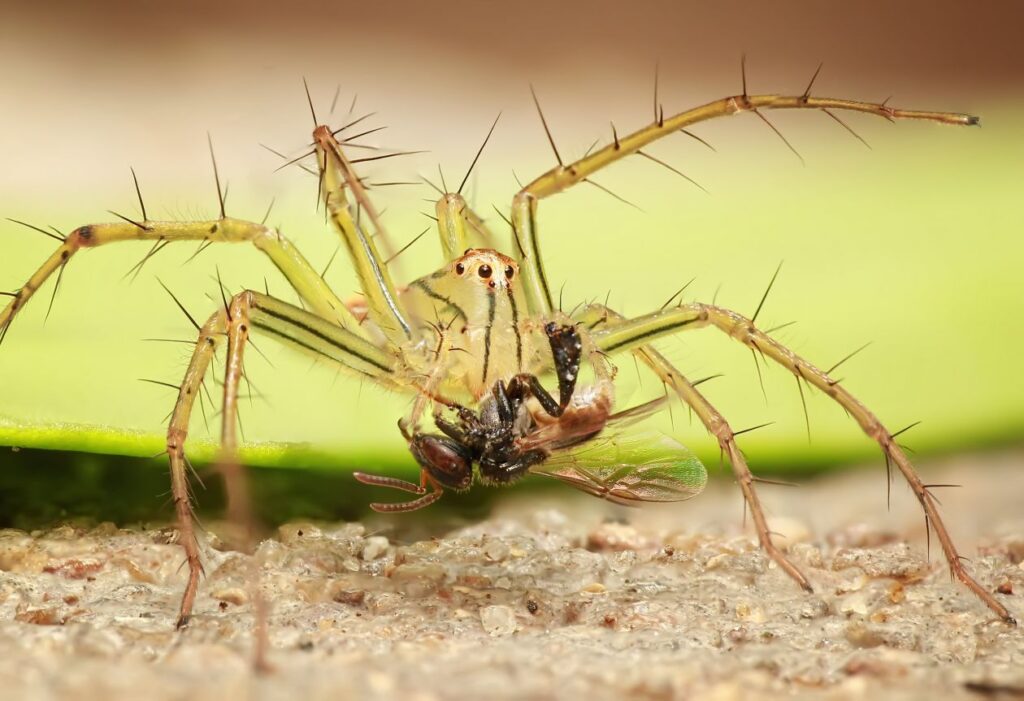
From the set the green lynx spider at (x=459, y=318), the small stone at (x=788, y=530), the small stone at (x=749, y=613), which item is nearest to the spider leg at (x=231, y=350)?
the green lynx spider at (x=459, y=318)

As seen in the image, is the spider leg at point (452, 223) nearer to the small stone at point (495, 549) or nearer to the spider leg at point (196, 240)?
the spider leg at point (196, 240)

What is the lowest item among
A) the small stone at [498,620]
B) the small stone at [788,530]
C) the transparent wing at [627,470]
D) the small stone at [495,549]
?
the small stone at [498,620]

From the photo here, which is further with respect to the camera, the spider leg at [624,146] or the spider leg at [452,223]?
the spider leg at [452,223]

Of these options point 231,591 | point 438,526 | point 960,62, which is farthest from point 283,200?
point 960,62

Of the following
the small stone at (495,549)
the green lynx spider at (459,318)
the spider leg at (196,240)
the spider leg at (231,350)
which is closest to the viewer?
the spider leg at (231,350)

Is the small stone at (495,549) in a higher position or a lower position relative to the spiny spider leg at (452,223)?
lower

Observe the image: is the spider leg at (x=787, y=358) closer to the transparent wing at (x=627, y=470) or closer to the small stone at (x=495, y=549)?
the transparent wing at (x=627, y=470)

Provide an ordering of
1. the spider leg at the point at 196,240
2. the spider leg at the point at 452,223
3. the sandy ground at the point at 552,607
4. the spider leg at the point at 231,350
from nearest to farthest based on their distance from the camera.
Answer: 1. the sandy ground at the point at 552,607
2. the spider leg at the point at 231,350
3. the spider leg at the point at 196,240
4. the spider leg at the point at 452,223

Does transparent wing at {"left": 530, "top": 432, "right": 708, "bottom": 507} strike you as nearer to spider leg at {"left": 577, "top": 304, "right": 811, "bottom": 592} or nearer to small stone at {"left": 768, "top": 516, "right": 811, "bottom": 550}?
spider leg at {"left": 577, "top": 304, "right": 811, "bottom": 592}

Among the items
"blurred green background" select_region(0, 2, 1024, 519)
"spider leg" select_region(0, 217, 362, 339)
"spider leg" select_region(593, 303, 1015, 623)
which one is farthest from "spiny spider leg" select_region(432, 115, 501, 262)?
"spider leg" select_region(593, 303, 1015, 623)
